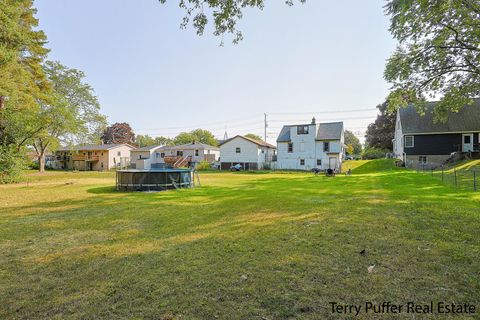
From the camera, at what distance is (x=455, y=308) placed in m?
2.69

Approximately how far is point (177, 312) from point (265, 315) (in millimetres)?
960

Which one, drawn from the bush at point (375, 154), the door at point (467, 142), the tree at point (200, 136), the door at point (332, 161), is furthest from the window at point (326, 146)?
the tree at point (200, 136)

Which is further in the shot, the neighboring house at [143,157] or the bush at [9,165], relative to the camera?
the neighboring house at [143,157]

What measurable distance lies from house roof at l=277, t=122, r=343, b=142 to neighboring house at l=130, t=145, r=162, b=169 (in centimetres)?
2419

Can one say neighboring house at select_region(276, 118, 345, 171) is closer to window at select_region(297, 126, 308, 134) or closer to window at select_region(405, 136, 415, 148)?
window at select_region(297, 126, 308, 134)

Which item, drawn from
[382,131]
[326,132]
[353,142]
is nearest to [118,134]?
[326,132]

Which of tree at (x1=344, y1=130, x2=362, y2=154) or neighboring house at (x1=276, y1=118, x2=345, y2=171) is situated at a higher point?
tree at (x1=344, y1=130, x2=362, y2=154)

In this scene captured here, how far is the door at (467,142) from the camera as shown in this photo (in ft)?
89.7

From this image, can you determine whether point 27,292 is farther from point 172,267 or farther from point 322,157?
point 322,157

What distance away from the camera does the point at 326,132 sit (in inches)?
1416

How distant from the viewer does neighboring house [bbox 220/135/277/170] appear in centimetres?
3850

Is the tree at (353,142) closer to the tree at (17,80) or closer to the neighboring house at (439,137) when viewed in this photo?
the neighboring house at (439,137)

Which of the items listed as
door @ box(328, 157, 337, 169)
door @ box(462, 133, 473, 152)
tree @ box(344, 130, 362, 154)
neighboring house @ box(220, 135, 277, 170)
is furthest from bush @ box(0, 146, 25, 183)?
tree @ box(344, 130, 362, 154)

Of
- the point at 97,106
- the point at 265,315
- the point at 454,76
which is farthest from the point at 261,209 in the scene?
the point at 97,106
